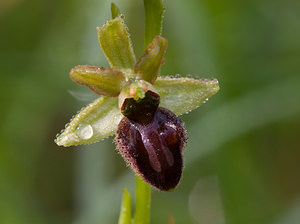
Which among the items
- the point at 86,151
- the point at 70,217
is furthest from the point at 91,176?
the point at 70,217

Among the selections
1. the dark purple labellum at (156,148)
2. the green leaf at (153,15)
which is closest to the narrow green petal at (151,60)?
A: the green leaf at (153,15)

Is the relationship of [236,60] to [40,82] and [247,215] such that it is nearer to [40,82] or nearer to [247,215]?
[247,215]

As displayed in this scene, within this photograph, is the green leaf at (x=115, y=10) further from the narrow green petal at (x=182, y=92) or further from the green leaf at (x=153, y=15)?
the narrow green petal at (x=182, y=92)

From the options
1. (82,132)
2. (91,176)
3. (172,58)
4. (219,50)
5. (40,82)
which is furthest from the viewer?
(172,58)

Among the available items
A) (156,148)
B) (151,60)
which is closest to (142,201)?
(156,148)

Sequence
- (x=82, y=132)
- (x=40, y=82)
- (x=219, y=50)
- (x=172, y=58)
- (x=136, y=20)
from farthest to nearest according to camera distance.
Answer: (x=136, y=20), (x=172, y=58), (x=40, y=82), (x=219, y=50), (x=82, y=132)
